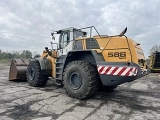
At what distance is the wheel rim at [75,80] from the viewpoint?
19.7 feet

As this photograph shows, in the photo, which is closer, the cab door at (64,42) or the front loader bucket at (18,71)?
the cab door at (64,42)

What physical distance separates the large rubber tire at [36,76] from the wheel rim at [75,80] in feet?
7.24

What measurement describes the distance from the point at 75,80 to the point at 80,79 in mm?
306

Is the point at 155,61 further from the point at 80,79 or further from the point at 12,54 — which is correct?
the point at 12,54

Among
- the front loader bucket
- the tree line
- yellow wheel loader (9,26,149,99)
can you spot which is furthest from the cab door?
the tree line

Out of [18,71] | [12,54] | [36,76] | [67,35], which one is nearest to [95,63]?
[67,35]

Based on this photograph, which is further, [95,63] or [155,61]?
[155,61]

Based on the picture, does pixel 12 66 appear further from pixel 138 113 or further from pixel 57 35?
pixel 138 113

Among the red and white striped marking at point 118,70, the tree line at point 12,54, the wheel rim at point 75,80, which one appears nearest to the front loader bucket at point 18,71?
the wheel rim at point 75,80

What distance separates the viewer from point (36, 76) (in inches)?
319

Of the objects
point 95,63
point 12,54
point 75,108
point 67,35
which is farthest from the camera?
point 12,54

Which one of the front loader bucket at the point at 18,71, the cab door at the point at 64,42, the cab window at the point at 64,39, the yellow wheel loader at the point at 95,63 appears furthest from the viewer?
the front loader bucket at the point at 18,71

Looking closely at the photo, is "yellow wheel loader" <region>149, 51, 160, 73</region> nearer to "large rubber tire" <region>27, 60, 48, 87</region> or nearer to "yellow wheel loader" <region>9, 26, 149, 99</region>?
"yellow wheel loader" <region>9, 26, 149, 99</region>

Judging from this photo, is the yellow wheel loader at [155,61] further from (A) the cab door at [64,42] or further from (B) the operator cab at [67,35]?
(A) the cab door at [64,42]
